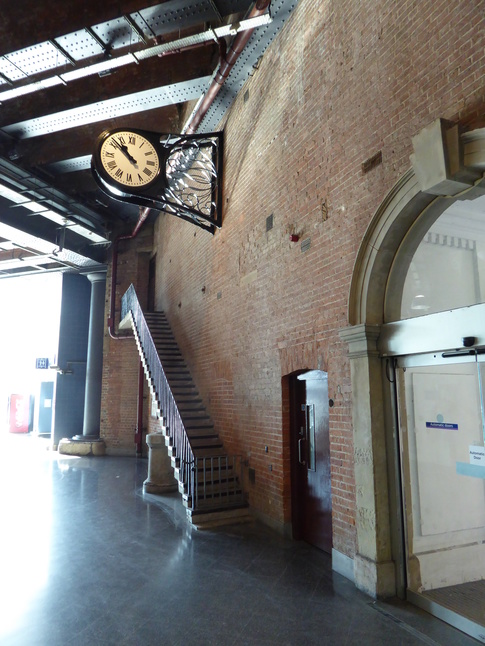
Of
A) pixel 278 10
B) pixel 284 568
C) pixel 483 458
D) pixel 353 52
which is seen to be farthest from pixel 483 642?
pixel 278 10

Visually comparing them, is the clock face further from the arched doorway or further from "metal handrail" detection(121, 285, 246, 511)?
the arched doorway

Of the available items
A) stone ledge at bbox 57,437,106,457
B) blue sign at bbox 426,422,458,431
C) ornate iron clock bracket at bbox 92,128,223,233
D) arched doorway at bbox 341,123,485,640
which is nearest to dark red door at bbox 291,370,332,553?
arched doorway at bbox 341,123,485,640

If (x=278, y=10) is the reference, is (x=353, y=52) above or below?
below

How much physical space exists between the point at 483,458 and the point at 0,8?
784 cm

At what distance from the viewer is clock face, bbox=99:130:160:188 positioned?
6.42 metres

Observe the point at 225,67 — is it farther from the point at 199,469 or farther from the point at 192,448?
the point at 199,469

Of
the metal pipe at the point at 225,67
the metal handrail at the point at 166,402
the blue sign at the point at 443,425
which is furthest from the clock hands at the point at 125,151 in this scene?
the blue sign at the point at 443,425

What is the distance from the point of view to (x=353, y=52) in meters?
4.52

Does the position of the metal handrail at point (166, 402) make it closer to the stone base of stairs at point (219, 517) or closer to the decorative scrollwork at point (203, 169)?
the stone base of stairs at point (219, 517)

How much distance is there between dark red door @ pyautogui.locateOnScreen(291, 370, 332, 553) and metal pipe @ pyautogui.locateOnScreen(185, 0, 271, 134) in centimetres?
496

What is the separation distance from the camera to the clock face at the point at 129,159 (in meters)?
6.42

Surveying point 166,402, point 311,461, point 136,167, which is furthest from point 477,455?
point 136,167

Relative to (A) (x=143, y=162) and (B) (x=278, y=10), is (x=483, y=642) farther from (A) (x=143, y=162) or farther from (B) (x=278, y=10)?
(B) (x=278, y=10)

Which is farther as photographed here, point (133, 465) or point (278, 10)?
point (133, 465)
